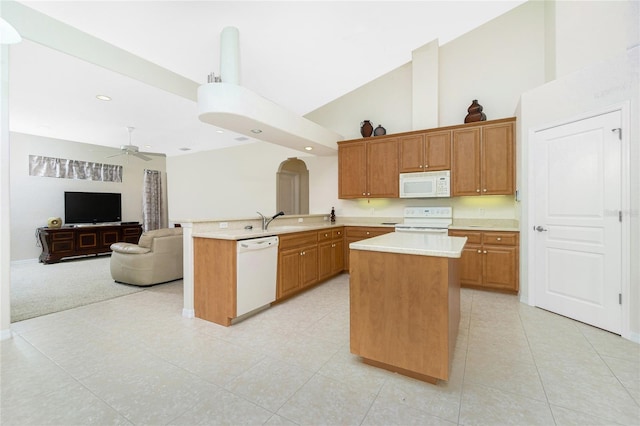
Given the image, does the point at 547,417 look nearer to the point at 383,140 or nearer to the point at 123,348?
the point at 123,348

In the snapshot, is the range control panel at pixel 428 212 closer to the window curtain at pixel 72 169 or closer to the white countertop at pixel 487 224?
the white countertop at pixel 487 224

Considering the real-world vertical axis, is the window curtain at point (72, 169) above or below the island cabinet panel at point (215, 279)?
above

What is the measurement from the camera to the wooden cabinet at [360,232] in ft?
15.1

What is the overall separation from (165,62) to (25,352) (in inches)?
139

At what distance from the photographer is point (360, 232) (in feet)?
15.7

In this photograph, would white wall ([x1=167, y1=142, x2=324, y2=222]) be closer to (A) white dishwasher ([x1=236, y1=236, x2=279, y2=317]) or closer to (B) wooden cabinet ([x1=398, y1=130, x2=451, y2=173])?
(B) wooden cabinet ([x1=398, y1=130, x2=451, y2=173])

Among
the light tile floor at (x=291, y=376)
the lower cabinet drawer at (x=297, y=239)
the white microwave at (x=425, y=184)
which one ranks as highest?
the white microwave at (x=425, y=184)

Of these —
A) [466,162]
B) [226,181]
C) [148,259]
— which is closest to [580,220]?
[466,162]

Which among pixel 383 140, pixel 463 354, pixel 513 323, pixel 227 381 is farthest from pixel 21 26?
pixel 513 323

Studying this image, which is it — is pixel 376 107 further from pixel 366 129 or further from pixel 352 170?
pixel 352 170

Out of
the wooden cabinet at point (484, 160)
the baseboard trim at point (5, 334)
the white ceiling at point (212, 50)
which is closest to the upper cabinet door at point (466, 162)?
the wooden cabinet at point (484, 160)

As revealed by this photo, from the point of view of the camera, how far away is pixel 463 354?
2.20m

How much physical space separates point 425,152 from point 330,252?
7.23 ft

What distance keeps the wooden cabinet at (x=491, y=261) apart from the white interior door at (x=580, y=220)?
373 mm
